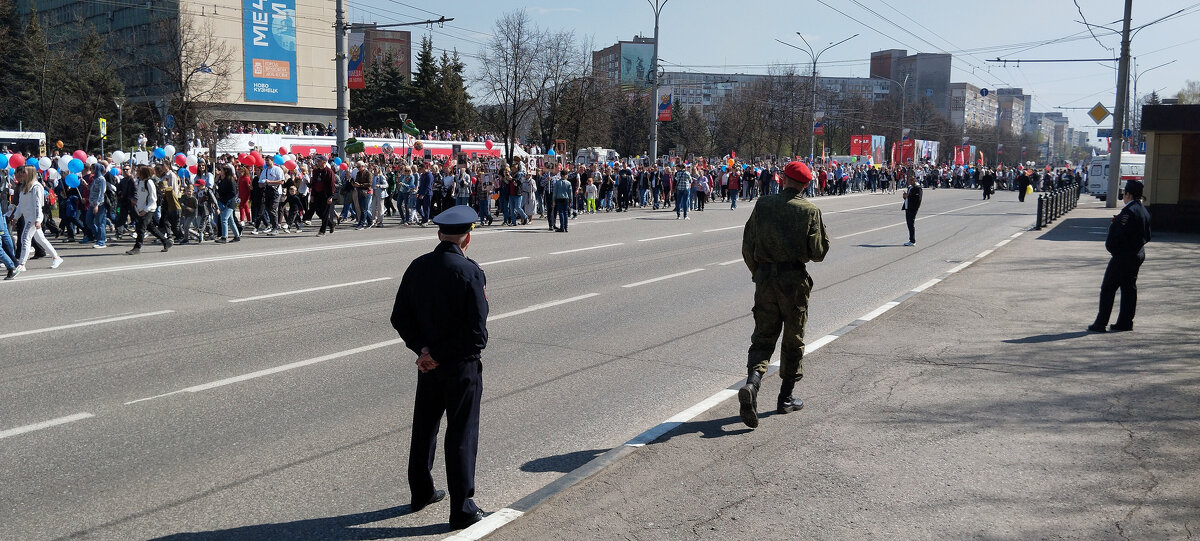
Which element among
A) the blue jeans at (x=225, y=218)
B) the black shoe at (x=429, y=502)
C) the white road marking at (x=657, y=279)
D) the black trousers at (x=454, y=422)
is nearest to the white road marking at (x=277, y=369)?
the black shoe at (x=429, y=502)

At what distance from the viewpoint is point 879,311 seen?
10875 millimetres

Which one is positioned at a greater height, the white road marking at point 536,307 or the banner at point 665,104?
the banner at point 665,104

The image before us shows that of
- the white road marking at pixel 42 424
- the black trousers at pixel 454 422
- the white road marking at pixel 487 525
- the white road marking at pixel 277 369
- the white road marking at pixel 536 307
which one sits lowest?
the white road marking at pixel 487 525

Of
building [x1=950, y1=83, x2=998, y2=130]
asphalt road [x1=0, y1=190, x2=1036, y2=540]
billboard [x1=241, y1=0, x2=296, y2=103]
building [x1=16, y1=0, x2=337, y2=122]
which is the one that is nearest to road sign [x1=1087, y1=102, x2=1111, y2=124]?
asphalt road [x1=0, y1=190, x2=1036, y2=540]

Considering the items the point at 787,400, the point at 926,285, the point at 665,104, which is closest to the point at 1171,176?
the point at 926,285

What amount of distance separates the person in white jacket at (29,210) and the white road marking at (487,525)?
37.8 feet

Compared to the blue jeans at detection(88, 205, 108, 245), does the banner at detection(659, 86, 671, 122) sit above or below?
above

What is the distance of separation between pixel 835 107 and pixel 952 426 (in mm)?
98590

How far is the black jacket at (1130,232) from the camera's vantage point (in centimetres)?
962

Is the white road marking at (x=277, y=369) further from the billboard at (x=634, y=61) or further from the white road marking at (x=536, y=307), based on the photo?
the billboard at (x=634, y=61)

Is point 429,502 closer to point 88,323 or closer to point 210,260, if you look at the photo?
point 88,323

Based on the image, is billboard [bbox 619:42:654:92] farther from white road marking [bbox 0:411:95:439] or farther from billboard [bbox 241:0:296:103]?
white road marking [bbox 0:411:95:439]

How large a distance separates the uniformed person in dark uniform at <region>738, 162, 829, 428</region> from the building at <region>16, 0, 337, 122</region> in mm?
66742

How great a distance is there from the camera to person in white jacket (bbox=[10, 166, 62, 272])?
13.1 meters
